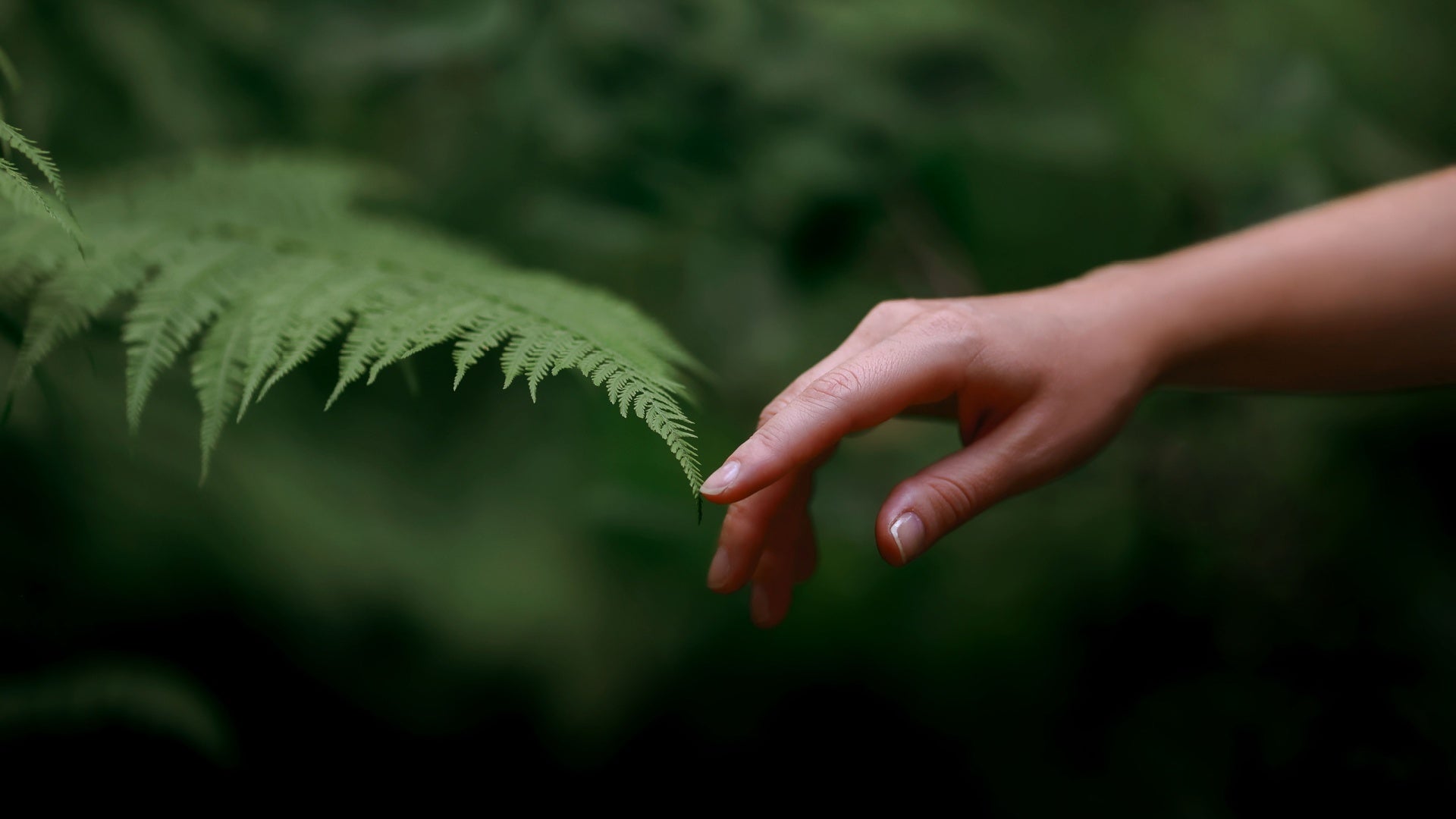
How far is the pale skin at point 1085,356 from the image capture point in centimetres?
51

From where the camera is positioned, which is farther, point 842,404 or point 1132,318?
point 1132,318

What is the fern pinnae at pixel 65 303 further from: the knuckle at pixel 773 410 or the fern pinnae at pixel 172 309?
the knuckle at pixel 773 410

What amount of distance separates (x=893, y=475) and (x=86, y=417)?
0.92 meters

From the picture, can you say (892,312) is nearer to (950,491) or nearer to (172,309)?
(950,491)

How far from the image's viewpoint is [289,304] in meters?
0.61

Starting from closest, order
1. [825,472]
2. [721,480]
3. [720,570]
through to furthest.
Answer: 1. [721,480]
2. [720,570]
3. [825,472]

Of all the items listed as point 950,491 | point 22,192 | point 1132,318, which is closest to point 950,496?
point 950,491

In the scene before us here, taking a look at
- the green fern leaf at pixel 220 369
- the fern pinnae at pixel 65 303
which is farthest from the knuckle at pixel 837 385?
the fern pinnae at pixel 65 303

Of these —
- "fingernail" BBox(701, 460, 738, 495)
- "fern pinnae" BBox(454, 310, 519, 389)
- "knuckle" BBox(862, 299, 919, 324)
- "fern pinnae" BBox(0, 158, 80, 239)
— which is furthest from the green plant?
"knuckle" BBox(862, 299, 919, 324)

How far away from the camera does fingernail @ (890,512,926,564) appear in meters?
0.50

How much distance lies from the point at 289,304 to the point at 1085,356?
1.91ft

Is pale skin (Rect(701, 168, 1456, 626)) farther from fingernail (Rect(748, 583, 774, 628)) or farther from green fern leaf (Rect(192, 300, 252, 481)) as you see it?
green fern leaf (Rect(192, 300, 252, 481))

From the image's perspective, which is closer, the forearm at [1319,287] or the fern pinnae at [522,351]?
the fern pinnae at [522,351]

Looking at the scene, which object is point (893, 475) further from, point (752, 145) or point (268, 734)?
point (268, 734)
